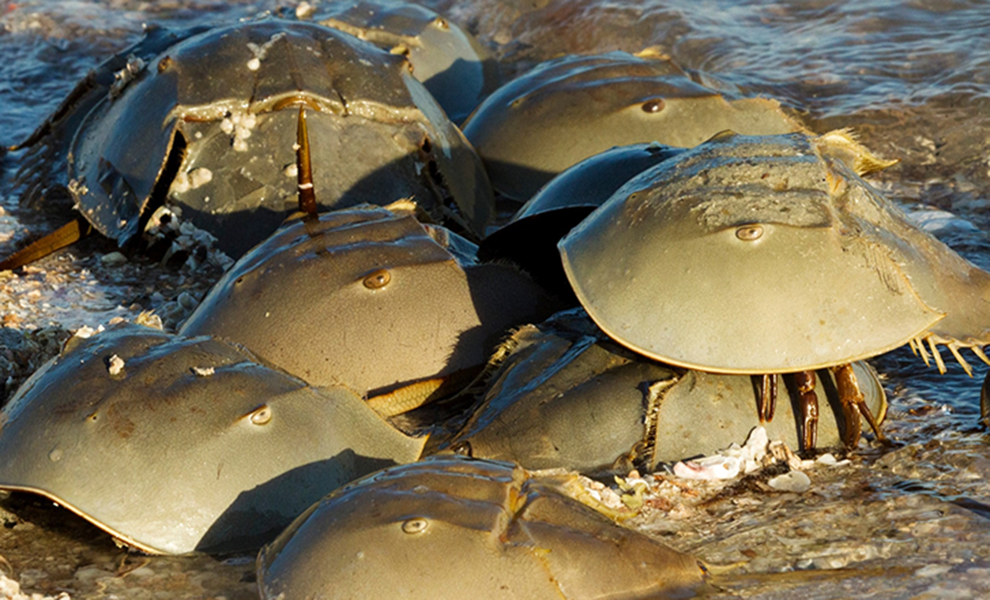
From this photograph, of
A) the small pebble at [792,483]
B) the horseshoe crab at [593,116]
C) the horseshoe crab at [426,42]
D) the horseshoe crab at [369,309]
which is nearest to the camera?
the small pebble at [792,483]

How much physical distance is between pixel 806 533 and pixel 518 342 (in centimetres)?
80

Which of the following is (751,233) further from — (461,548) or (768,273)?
(461,548)

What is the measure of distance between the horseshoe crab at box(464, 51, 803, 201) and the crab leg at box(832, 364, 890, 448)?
5.29 feet

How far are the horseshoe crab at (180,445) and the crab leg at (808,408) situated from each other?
89 centimetres

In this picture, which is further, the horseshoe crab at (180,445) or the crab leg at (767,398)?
the crab leg at (767,398)

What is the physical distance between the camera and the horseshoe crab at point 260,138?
344 centimetres

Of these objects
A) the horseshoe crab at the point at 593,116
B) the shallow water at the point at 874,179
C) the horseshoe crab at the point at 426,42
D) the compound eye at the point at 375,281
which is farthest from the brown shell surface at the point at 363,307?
the horseshoe crab at the point at 426,42

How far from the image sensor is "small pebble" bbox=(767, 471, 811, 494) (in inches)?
87.4

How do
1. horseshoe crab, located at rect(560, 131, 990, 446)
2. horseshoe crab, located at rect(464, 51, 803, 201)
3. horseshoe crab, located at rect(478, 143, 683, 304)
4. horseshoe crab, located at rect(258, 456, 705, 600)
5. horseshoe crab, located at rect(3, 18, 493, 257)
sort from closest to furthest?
1. horseshoe crab, located at rect(258, 456, 705, 600)
2. horseshoe crab, located at rect(560, 131, 990, 446)
3. horseshoe crab, located at rect(478, 143, 683, 304)
4. horseshoe crab, located at rect(3, 18, 493, 257)
5. horseshoe crab, located at rect(464, 51, 803, 201)

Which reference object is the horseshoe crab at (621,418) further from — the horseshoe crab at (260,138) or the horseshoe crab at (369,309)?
the horseshoe crab at (260,138)

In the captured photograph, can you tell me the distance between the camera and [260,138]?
3.45 m

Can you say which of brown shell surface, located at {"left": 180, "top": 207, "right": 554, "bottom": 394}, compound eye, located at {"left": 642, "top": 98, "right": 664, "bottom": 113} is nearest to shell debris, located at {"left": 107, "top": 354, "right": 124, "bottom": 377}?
brown shell surface, located at {"left": 180, "top": 207, "right": 554, "bottom": 394}

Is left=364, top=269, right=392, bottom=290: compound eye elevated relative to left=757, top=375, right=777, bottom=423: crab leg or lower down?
elevated

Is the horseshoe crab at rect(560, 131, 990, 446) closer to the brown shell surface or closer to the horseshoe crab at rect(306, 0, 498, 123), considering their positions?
the brown shell surface
